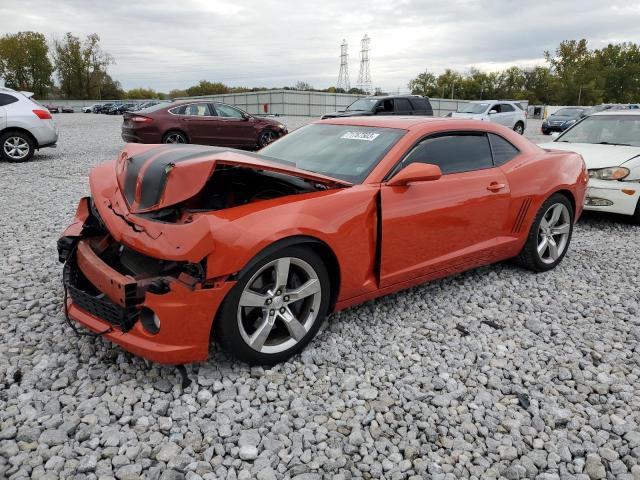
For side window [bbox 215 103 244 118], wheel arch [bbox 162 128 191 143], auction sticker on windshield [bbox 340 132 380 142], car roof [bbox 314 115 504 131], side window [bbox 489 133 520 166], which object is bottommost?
wheel arch [bbox 162 128 191 143]

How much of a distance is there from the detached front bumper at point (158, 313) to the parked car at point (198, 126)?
1011 centimetres

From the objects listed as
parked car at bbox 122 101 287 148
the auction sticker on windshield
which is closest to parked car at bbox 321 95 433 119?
parked car at bbox 122 101 287 148

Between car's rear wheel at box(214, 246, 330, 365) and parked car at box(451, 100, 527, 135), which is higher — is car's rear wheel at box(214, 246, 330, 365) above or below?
below

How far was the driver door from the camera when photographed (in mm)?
3348

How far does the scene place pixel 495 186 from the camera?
4.00 meters

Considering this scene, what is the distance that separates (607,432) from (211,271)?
7.01ft

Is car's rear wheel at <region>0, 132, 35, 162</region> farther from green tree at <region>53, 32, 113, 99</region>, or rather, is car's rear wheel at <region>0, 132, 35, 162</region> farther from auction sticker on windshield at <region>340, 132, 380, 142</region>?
green tree at <region>53, 32, 113, 99</region>

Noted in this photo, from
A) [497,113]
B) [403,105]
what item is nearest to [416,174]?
[403,105]

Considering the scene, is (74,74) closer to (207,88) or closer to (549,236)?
(207,88)

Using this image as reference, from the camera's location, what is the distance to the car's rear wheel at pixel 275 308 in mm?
2693

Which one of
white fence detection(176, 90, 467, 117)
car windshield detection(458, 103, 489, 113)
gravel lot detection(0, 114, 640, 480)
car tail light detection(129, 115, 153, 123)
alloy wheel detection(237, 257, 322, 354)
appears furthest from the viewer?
white fence detection(176, 90, 467, 117)

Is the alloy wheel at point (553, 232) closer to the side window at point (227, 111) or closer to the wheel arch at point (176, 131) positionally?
the wheel arch at point (176, 131)

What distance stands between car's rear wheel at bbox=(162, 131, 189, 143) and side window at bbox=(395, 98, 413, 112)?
8123 mm

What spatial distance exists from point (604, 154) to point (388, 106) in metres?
11.4
